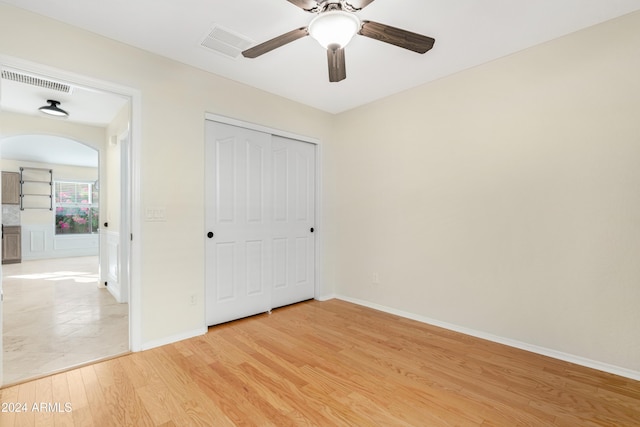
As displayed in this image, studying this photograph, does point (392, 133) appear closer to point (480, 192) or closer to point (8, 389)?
point (480, 192)

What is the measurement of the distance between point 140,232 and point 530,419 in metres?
3.08

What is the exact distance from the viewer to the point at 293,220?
3793mm

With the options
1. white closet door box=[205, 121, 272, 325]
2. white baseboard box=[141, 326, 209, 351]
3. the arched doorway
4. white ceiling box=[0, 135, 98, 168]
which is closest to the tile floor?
the arched doorway

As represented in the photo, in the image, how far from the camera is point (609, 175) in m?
2.17

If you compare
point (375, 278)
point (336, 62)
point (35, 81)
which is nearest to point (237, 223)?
point (375, 278)

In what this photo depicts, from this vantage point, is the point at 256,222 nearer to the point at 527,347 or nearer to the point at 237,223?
the point at 237,223

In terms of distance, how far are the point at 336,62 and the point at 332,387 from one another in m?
2.24

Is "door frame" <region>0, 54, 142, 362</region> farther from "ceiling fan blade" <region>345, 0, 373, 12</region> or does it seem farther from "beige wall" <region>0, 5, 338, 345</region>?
"ceiling fan blade" <region>345, 0, 373, 12</region>

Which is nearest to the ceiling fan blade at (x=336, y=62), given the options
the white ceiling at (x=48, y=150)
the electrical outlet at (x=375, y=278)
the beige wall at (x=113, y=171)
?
the electrical outlet at (x=375, y=278)

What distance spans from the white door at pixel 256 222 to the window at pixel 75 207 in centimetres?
701

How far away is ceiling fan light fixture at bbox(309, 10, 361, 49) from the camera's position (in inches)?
66.2

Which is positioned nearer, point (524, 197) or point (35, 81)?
point (524, 197)

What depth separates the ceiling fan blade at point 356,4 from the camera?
5.27 ft

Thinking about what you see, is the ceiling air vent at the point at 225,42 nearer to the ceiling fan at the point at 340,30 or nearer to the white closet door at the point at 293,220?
the ceiling fan at the point at 340,30
